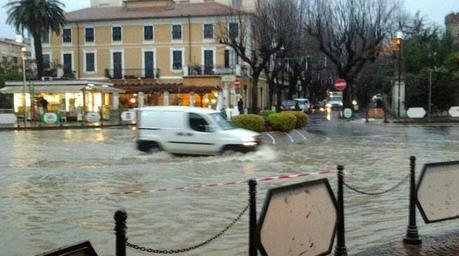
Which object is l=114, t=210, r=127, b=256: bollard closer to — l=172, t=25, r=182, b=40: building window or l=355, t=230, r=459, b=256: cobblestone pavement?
l=355, t=230, r=459, b=256: cobblestone pavement

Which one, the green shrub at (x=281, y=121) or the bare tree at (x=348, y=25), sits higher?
the bare tree at (x=348, y=25)

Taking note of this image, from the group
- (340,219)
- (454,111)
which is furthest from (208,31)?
(340,219)

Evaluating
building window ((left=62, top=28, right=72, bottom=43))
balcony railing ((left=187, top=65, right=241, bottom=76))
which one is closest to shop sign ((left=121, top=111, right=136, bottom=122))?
balcony railing ((left=187, top=65, right=241, bottom=76))

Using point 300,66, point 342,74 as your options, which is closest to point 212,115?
point 342,74

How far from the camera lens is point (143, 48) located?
251ft

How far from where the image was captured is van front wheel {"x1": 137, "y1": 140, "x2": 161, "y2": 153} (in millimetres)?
20984


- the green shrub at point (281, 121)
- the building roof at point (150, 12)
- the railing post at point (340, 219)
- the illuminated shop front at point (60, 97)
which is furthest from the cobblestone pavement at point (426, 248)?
the building roof at point (150, 12)

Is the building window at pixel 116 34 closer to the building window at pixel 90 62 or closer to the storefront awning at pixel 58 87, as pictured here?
the building window at pixel 90 62

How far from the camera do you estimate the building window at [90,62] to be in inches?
3059

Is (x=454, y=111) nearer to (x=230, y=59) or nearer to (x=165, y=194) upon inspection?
(x=230, y=59)

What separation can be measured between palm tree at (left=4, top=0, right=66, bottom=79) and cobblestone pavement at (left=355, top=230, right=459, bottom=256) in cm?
5989

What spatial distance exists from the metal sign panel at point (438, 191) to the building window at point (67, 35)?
7430 cm

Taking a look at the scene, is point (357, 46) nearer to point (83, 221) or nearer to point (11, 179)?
point (11, 179)

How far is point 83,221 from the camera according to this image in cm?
1019
